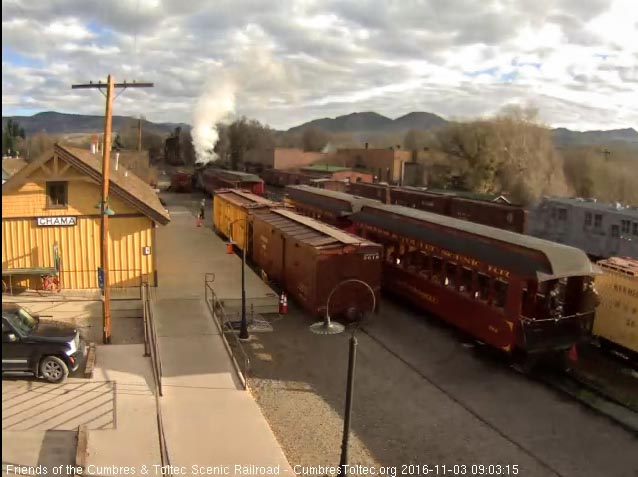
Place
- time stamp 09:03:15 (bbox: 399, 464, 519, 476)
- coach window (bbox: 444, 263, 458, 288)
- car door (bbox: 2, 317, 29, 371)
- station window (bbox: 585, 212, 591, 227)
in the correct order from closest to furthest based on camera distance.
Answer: time stamp 09:03:15 (bbox: 399, 464, 519, 476), car door (bbox: 2, 317, 29, 371), coach window (bbox: 444, 263, 458, 288), station window (bbox: 585, 212, 591, 227)

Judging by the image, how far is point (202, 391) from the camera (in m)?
13.0

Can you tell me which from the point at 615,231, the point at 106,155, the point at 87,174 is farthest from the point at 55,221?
the point at 615,231

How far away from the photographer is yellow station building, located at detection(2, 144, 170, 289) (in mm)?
20141

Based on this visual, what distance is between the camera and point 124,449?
10070 mm

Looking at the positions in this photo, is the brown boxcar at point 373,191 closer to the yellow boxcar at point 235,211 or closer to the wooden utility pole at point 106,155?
the yellow boxcar at point 235,211

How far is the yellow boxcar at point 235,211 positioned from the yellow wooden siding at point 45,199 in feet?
21.2

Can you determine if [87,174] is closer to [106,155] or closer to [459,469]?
[106,155]

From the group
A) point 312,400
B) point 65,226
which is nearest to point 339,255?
point 312,400

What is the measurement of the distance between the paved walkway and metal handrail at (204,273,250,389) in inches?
7.3

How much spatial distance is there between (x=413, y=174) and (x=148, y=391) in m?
72.0

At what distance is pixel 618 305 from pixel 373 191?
2629cm

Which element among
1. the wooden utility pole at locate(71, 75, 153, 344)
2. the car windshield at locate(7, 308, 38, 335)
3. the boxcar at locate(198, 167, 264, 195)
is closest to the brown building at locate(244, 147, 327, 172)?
the boxcar at locate(198, 167, 264, 195)

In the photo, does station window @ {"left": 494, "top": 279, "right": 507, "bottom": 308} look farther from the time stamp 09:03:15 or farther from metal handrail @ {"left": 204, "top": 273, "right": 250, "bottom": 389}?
metal handrail @ {"left": 204, "top": 273, "right": 250, "bottom": 389}

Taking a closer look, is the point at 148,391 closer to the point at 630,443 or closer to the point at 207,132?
the point at 630,443
